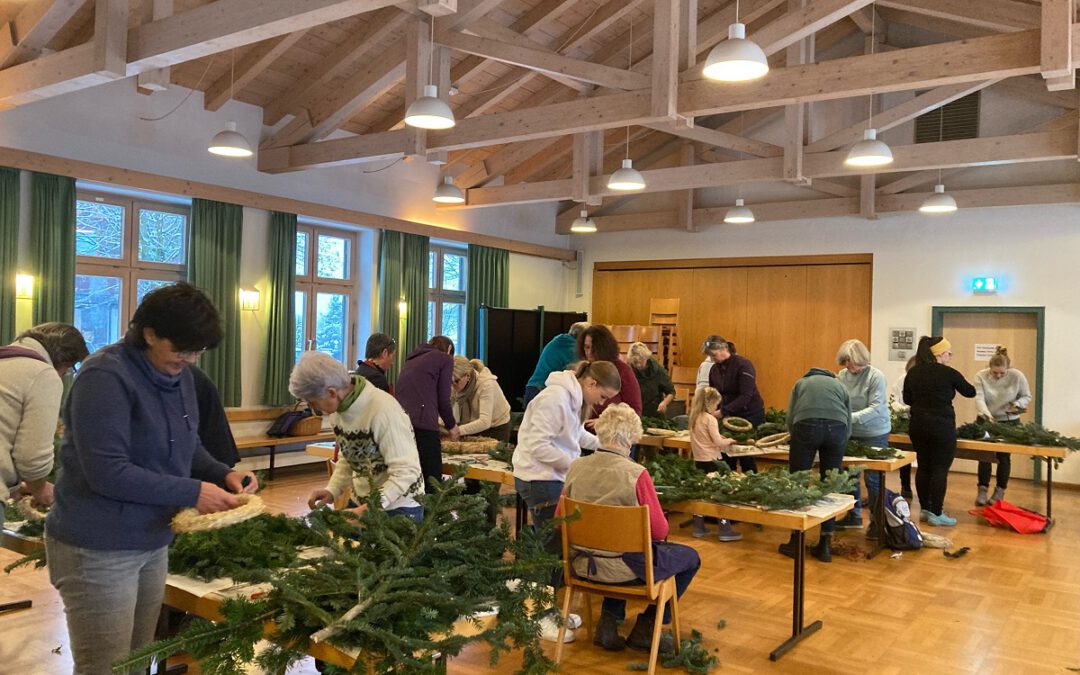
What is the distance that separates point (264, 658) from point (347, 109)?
26.8 feet

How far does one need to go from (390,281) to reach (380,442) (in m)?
8.22

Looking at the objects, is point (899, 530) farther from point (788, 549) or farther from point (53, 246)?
point (53, 246)

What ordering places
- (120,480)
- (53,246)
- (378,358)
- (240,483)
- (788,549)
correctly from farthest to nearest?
1. (53,246)
2. (788,549)
3. (378,358)
4. (240,483)
5. (120,480)

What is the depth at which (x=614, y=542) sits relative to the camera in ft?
12.9

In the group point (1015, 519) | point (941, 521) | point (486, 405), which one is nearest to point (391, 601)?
point (486, 405)

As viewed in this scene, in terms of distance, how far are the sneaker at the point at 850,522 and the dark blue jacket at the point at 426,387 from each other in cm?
386

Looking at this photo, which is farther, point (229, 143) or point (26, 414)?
point (229, 143)

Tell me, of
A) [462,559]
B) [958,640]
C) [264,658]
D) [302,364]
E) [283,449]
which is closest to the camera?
[264,658]

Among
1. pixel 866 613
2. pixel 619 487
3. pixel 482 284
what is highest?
pixel 482 284

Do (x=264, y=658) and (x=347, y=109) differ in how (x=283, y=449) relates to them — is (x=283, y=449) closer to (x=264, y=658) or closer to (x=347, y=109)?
(x=347, y=109)

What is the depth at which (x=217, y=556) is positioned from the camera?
2.79m

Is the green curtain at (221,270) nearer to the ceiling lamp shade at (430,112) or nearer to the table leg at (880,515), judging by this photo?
the ceiling lamp shade at (430,112)

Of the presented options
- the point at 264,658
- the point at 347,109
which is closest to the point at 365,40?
the point at 347,109

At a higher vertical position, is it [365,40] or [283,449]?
[365,40]
